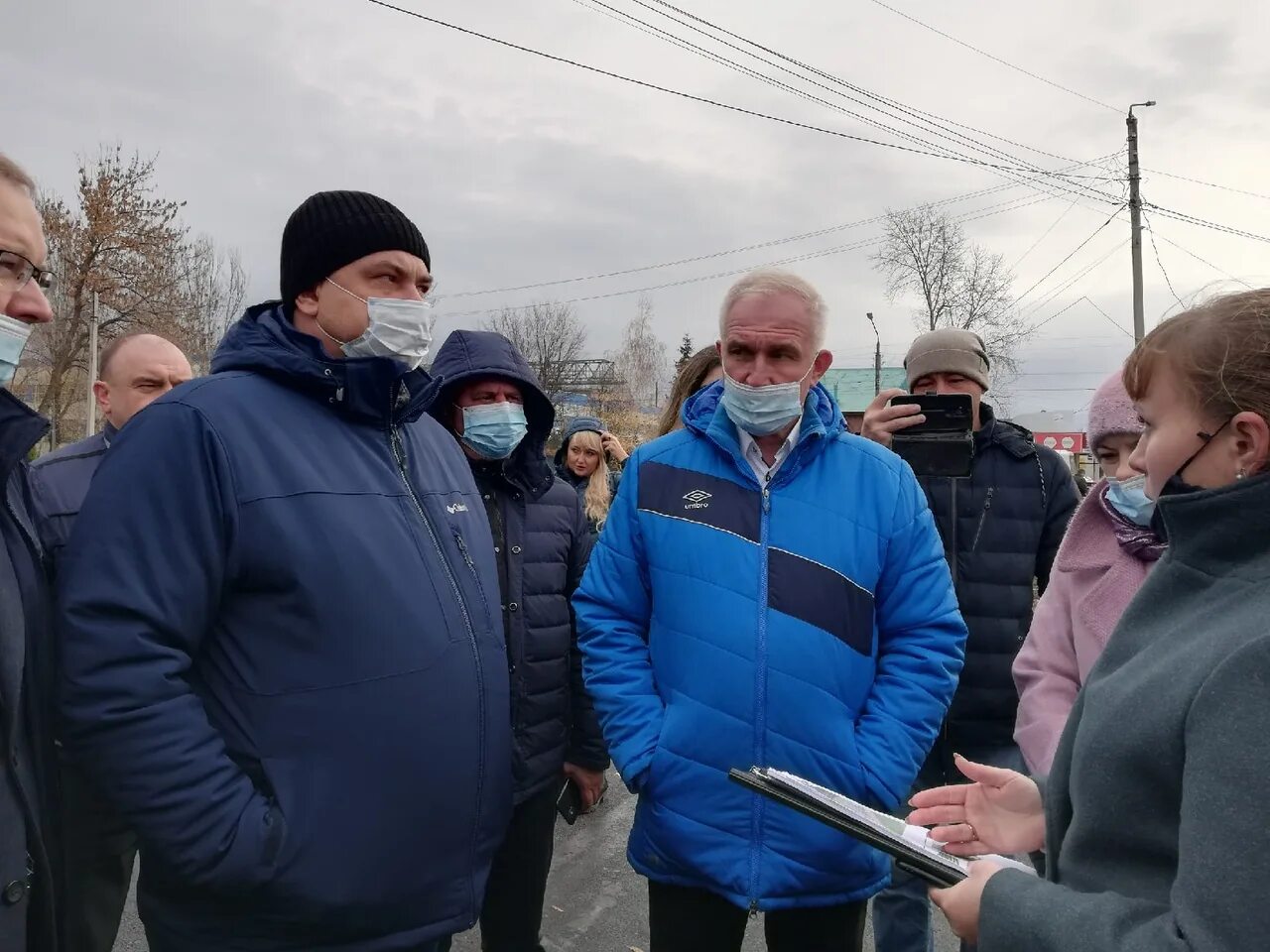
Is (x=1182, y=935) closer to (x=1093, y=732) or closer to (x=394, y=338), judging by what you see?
(x=1093, y=732)

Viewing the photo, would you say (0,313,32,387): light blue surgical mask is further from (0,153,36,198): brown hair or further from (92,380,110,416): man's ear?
(92,380,110,416): man's ear

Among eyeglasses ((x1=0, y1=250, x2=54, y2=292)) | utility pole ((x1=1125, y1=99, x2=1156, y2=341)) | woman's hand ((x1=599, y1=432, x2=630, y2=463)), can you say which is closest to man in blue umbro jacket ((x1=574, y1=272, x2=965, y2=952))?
eyeglasses ((x1=0, y1=250, x2=54, y2=292))

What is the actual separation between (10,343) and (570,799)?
6.97 ft

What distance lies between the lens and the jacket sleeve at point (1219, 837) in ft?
2.99

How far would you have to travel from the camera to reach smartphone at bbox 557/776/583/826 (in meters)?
2.86

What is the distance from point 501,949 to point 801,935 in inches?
45.7

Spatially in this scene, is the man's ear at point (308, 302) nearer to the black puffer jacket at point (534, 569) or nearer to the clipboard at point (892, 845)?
the black puffer jacket at point (534, 569)

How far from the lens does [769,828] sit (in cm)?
202

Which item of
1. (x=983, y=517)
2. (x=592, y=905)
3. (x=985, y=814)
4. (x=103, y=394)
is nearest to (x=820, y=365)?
(x=983, y=517)

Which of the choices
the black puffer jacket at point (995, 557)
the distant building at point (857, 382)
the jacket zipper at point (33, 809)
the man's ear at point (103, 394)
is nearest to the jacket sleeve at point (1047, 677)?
the black puffer jacket at point (995, 557)

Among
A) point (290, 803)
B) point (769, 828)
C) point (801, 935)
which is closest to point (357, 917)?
point (290, 803)

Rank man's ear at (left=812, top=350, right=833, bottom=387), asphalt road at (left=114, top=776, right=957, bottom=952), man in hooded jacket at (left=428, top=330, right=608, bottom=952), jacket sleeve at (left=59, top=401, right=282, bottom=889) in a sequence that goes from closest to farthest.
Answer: jacket sleeve at (left=59, top=401, right=282, bottom=889), man's ear at (left=812, top=350, right=833, bottom=387), man in hooded jacket at (left=428, top=330, right=608, bottom=952), asphalt road at (left=114, top=776, right=957, bottom=952)

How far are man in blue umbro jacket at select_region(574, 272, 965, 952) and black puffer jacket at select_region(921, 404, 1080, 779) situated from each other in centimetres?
94

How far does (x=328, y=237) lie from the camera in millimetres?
2000
